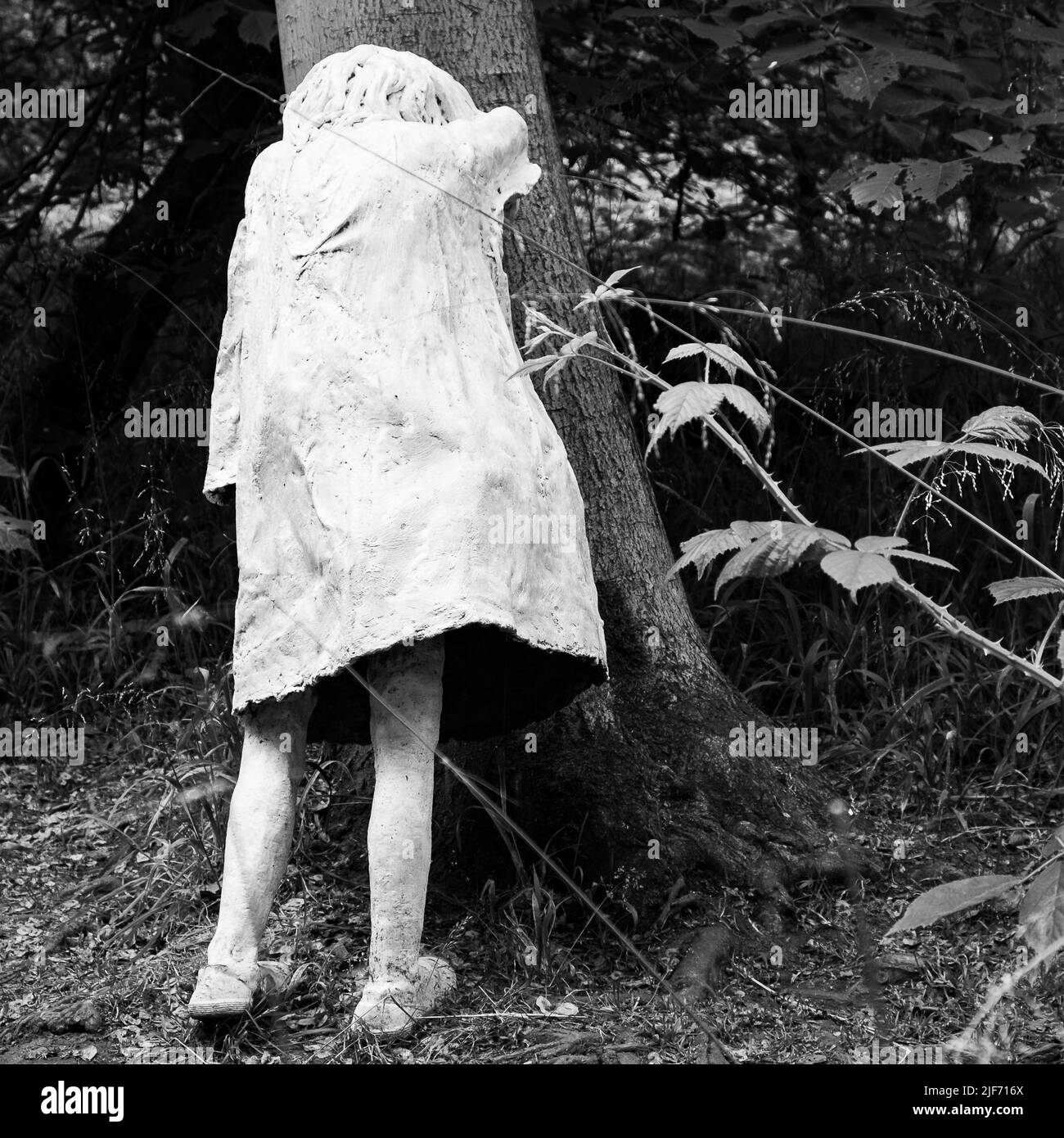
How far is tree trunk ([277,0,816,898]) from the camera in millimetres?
3896

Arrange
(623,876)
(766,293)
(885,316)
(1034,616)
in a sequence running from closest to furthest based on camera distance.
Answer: (623,876) < (1034,616) < (885,316) < (766,293)

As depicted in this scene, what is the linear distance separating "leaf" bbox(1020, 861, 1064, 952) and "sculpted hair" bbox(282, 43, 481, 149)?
218 cm

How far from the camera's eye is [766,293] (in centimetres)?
637

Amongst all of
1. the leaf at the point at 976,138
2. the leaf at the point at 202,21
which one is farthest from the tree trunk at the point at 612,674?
the leaf at the point at 976,138

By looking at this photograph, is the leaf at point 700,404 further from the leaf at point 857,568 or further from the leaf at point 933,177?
the leaf at point 933,177

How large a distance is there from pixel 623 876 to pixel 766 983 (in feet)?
1.57

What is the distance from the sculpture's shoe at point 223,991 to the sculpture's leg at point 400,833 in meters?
0.25

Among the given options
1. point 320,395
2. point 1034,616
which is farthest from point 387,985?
point 1034,616

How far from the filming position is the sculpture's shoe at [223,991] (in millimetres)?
3068

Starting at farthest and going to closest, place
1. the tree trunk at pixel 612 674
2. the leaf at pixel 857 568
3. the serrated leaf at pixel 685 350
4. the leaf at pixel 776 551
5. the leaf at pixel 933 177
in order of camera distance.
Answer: the leaf at pixel 933 177 → the tree trunk at pixel 612 674 → the serrated leaf at pixel 685 350 → the leaf at pixel 776 551 → the leaf at pixel 857 568

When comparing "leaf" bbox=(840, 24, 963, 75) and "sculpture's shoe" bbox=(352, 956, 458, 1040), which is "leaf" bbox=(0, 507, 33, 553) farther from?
"leaf" bbox=(840, 24, 963, 75)

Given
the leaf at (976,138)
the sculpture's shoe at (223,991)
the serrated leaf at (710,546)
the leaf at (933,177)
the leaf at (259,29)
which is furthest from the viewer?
the leaf at (259,29)

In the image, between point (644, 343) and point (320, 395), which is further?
point (644, 343)
